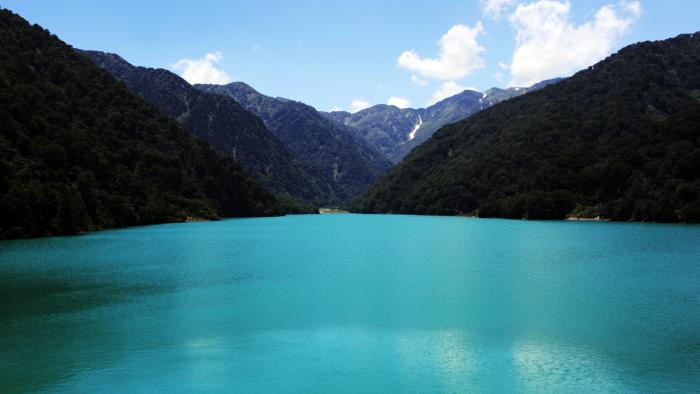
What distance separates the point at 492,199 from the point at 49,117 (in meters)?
127

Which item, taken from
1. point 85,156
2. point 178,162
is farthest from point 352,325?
point 178,162

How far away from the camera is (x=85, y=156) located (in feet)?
350

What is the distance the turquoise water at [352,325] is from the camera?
19.2 metres

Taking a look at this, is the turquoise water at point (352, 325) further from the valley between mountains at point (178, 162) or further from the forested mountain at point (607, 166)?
the forested mountain at point (607, 166)

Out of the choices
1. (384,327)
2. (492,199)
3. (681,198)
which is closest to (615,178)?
(681,198)

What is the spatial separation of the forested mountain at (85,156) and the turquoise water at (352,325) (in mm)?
33276

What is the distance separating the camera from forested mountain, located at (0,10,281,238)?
8356cm

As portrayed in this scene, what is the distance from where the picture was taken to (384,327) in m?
26.4

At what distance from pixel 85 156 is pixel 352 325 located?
95.1 metres

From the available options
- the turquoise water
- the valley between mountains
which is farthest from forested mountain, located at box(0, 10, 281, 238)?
the turquoise water

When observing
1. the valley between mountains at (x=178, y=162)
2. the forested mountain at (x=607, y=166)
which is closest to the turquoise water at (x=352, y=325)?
the valley between mountains at (x=178, y=162)

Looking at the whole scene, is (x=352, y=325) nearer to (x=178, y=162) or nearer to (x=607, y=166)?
(x=607, y=166)

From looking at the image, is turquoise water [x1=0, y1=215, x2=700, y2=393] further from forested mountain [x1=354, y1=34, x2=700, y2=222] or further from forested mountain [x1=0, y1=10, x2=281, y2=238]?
forested mountain [x1=354, y1=34, x2=700, y2=222]

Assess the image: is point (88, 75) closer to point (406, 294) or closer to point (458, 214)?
point (458, 214)
